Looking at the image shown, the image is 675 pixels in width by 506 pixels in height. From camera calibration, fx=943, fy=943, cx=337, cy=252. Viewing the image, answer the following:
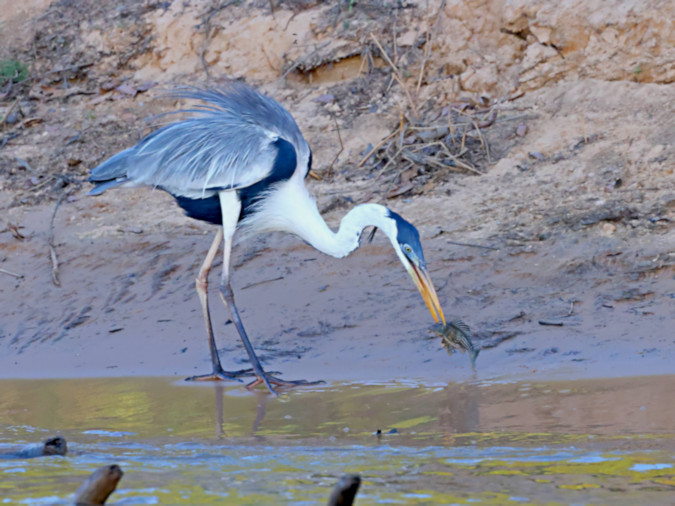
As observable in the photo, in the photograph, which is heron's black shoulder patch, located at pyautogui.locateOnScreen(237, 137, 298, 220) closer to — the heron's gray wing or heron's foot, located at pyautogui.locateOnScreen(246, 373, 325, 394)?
the heron's gray wing

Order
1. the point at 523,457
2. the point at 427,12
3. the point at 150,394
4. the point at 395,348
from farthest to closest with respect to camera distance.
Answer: the point at 427,12, the point at 395,348, the point at 150,394, the point at 523,457

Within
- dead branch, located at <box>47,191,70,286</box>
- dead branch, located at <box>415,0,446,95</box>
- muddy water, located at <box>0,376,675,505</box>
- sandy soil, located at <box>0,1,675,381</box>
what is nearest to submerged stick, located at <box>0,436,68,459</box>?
muddy water, located at <box>0,376,675,505</box>

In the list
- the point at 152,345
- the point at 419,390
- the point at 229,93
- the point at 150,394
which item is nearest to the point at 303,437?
the point at 419,390

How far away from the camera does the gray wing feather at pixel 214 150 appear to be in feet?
22.4

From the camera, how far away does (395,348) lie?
258 inches

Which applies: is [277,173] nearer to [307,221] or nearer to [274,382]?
[307,221]

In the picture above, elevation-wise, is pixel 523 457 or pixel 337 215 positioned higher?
pixel 523 457

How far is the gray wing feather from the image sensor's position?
6.84m

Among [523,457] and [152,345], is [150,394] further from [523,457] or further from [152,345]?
[523,457]

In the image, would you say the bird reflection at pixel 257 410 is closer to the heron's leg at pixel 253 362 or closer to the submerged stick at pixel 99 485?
the heron's leg at pixel 253 362

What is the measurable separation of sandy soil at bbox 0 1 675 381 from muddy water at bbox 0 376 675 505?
723 mm

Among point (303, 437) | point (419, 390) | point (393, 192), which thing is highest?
point (303, 437)

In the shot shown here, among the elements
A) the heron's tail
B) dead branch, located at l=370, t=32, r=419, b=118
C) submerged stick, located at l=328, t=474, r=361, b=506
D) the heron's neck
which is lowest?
dead branch, located at l=370, t=32, r=419, b=118

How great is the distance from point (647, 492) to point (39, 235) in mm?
6965
